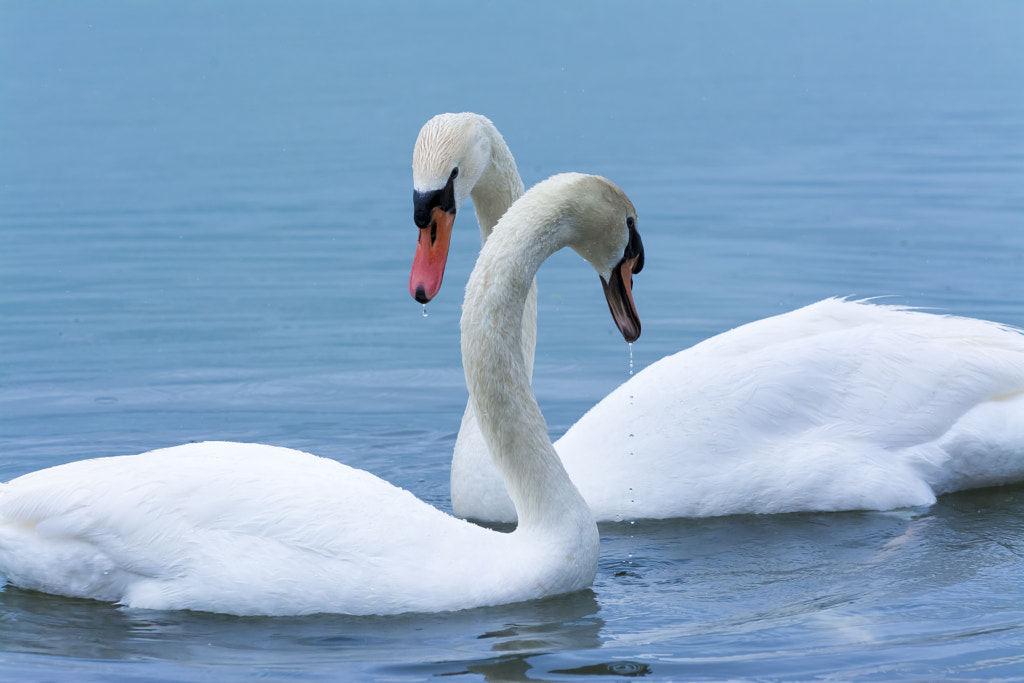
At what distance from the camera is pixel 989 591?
6348 millimetres

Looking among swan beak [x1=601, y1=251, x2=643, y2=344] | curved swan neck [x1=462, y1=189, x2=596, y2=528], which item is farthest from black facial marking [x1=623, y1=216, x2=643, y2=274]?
curved swan neck [x1=462, y1=189, x2=596, y2=528]

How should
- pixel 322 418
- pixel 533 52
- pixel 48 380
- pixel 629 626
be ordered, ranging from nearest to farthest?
pixel 629 626 → pixel 322 418 → pixel 48 380 → pixel 533 52

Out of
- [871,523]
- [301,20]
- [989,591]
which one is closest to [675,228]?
[871,523]

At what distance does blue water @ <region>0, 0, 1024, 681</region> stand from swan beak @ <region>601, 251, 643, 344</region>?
3.30 feet

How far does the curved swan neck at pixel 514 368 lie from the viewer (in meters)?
6.07

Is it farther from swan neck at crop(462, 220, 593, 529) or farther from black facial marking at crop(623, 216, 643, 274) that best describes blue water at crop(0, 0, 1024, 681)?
black facial marking at crop(623, 216, 643, 274)

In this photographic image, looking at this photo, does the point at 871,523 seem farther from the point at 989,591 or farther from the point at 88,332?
the point at 88,332

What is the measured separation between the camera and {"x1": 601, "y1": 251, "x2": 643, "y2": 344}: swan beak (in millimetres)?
6387

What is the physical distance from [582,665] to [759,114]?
15.5 metres

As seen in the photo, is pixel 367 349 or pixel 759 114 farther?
pixel 759 114

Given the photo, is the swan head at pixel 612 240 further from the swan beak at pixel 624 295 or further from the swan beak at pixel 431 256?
the swan beak at pixel 431 256

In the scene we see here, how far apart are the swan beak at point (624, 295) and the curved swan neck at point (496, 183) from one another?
1.41 m

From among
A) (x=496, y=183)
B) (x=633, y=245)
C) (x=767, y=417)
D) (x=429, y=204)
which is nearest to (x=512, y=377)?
(x=633, y=245)

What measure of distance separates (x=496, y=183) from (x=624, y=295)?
62.2 inches
